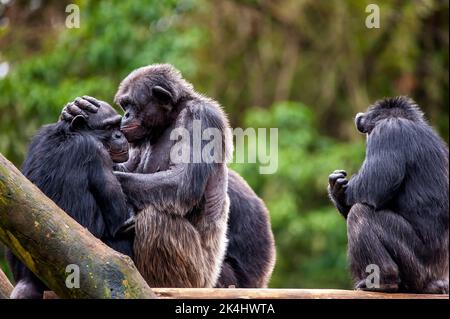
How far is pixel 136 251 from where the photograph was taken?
23.8 feet

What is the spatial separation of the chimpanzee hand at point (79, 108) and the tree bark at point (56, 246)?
148 cm

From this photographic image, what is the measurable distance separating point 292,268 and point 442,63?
5.78 meters

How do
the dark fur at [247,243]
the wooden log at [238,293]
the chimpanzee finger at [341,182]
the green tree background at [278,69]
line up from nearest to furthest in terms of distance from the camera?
1. the wooden log at [238,293]
2. the chimpanzee finger at [341,182]
3. the dark fur at [247,243]
4. the green tree background at [278,69]

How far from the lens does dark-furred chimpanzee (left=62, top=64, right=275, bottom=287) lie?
23.9 ft

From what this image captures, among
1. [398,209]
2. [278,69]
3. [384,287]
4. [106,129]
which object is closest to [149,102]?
[106,129]

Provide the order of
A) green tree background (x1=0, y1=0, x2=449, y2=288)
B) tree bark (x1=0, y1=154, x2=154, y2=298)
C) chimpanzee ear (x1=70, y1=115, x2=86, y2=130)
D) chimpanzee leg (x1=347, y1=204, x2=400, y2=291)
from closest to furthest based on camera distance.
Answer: tree bark (x1=0, y1=154, x2=154, y2=298) → chimpanzee ear (x1=70, y1=115, x2=86, y2=130) → chimpanzee leg (x1=347, y1=204, x2=400, y2=291) → green tree background (x1=0, y1=0, x2=449, y2=288)

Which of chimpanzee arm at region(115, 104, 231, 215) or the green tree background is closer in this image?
chimpanzee arm at region(115, 104, 231, 215)

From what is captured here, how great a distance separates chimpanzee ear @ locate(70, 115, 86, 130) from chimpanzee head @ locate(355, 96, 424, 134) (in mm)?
2660

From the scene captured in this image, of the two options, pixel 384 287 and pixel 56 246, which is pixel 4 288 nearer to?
pixel 56 246

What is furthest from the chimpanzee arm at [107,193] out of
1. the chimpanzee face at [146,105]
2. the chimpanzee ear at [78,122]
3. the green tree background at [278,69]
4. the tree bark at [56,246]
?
the green tree background at [278,69]

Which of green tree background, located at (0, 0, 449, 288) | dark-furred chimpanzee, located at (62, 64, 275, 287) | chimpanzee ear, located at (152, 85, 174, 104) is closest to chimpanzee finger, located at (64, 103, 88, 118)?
dark-furred chimpanzee, located at (62, 64, 275, 287)

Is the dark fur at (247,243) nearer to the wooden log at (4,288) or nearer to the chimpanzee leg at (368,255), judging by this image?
the chimpanzee leg at (368,255)

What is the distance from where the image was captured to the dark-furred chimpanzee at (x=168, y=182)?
729cm

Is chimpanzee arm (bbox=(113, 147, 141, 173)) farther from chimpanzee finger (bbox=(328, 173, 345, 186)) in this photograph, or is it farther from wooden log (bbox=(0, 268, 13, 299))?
chimpanzee finger (bbox=(328, 173, 345, 186))
